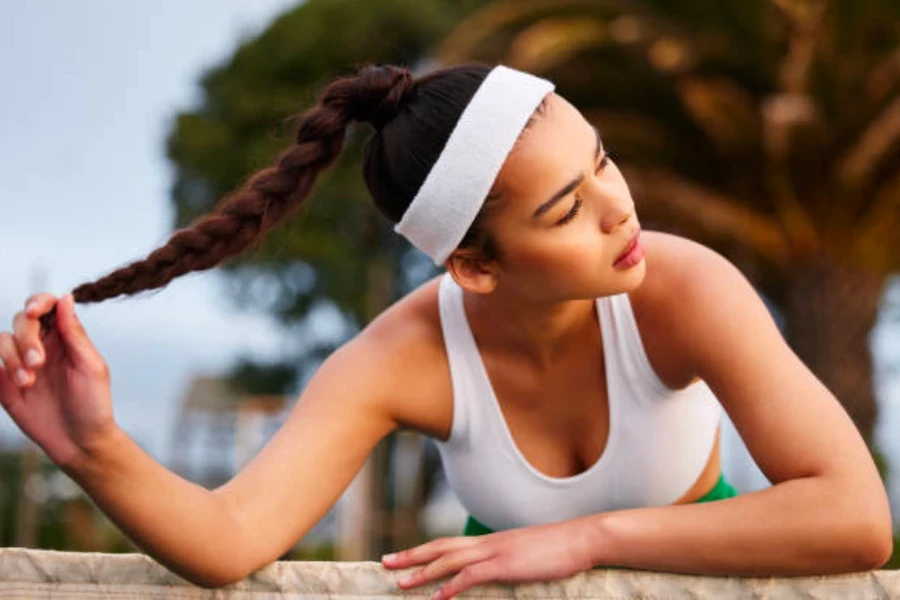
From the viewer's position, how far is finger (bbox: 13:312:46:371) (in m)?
1.58

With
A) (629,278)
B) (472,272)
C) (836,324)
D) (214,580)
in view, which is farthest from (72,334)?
(836,324)

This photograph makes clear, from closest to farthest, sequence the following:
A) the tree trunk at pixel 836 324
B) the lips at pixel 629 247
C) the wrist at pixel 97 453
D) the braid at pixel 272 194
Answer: the wrist at pixel 97 453 < the braid at pixel 272 194 < the lips at pixel 629 247 < the tree trunk at pixel 836 324

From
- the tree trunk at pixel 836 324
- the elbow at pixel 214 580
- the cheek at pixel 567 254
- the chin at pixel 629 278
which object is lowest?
the tree trunk at pixel 836 324

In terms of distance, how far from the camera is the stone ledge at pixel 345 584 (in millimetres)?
1800

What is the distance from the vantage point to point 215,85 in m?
15.6

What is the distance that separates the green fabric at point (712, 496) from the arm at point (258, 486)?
1.54 feet

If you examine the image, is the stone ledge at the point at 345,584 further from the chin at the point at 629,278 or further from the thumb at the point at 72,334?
the chin at the point at 629,278

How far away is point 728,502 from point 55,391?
0.99 meters

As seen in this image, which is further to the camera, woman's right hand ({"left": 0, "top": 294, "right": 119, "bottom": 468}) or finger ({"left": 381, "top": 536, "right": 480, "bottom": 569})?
finger ({"left": 381, "top": 536, "right": 480, "bottom": 569})

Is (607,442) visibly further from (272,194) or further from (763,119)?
(763,119)

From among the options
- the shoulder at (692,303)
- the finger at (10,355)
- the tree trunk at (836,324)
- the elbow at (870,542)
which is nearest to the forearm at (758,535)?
the elbow at (870,542)

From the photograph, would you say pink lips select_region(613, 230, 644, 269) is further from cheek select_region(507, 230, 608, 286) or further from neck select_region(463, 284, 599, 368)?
neck select_region(463, 284, 599, 368)

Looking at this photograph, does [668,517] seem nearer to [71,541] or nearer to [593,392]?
[593,392]

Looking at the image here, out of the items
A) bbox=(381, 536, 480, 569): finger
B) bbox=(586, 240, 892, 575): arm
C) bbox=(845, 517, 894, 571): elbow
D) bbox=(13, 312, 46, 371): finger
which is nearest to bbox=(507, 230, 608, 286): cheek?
bbox=(586, 240, 892, 575): arm
